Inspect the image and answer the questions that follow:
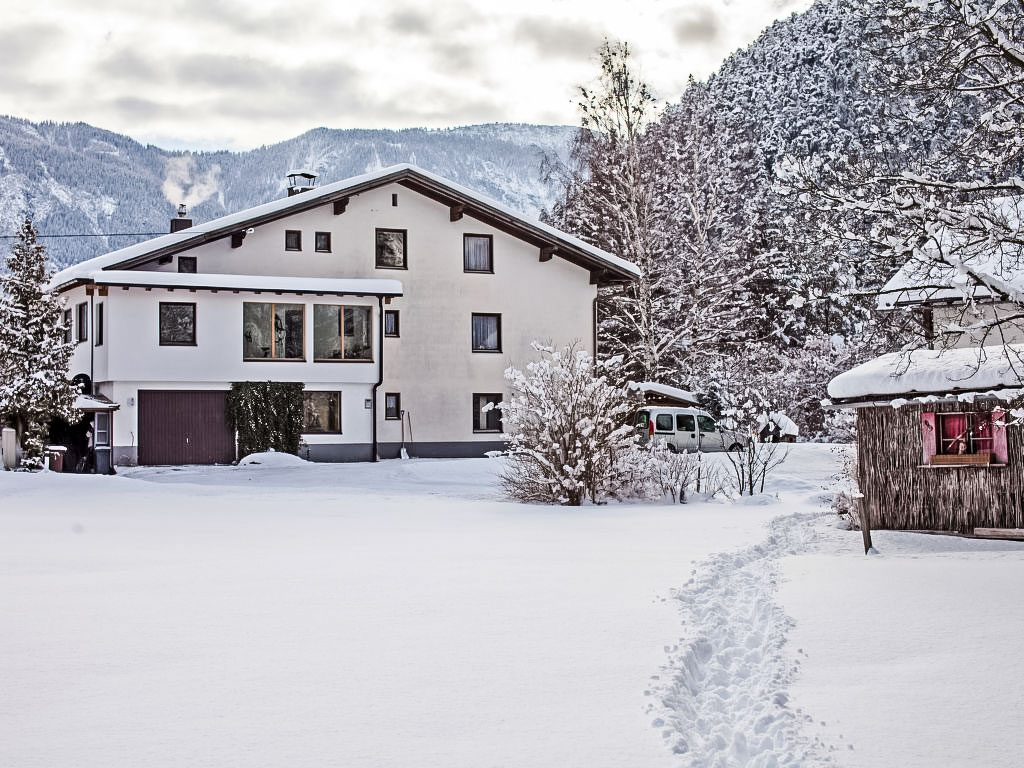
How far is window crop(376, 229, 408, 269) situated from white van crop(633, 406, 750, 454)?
27.9ft

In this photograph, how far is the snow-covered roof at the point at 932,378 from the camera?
51.9 ft

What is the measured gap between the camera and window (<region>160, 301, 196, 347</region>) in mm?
33969

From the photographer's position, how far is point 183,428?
34000mm

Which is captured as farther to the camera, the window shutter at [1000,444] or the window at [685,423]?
the window at [685,423]

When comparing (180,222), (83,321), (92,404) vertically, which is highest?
(180,222)

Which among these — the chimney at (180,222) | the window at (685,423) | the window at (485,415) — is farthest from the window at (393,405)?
the chimney at (180,222)

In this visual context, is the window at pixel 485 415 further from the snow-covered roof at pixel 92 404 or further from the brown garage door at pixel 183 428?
the snow-covered roof at pixel 92 404

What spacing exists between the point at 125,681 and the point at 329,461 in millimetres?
28044

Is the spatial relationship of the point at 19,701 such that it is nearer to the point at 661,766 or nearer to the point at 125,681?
the point at 125,681

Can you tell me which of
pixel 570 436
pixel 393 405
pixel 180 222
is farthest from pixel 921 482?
pixel 180 222

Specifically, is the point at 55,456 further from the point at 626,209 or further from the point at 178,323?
the point at 626,209

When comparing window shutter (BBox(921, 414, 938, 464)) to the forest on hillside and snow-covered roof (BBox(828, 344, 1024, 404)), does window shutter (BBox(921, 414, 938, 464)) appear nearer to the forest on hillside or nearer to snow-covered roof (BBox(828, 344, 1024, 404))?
snow-covered roof (BBox(828, 344, 1024, 404))

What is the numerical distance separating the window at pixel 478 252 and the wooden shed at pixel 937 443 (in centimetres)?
2172

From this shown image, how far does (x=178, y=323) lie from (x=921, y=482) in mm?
22728
